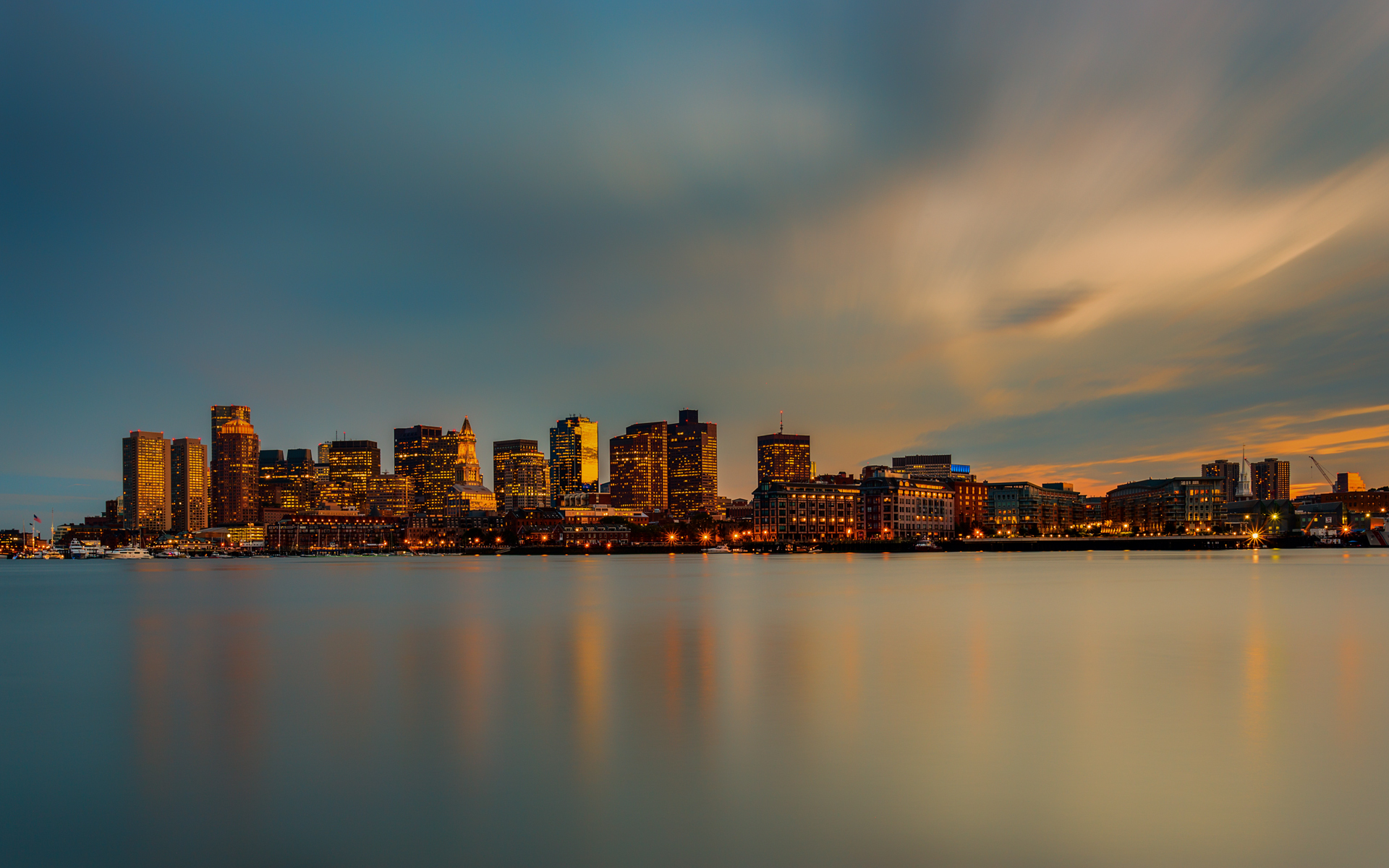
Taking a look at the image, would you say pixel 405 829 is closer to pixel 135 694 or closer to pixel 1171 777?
pixel 1171 777

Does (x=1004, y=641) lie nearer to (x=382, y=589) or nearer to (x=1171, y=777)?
(x=1171, y=777)

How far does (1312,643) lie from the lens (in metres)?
33.9

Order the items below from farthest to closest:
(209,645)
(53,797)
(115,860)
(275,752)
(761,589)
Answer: (761,589), (209,645), (275,752), (53,797), (115,860)

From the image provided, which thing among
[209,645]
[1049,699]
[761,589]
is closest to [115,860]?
[1049,699]

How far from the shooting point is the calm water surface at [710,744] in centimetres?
1262

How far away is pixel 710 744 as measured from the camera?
18109 millimetres

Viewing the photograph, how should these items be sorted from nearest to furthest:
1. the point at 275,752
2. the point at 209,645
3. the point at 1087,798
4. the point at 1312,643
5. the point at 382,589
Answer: the point at 1087,798, the point at 275,752, the point at 1312,643, the point at 209,645, the point at 382,589

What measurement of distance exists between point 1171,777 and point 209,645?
34.8 m

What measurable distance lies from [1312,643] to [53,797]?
1472 inches

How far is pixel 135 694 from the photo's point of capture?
25594 mm

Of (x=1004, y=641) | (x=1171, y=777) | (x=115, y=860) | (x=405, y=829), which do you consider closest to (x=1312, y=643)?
(x=1004, y=641)

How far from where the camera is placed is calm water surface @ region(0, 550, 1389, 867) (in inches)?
497

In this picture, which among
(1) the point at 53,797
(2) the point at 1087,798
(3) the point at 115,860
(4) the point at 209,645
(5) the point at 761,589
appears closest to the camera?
(3) the point at 115,860

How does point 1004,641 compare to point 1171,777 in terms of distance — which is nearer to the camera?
point 1171,777
